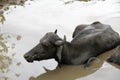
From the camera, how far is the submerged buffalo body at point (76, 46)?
939 cm

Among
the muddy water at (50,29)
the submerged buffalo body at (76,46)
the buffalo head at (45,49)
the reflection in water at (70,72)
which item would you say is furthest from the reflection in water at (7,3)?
the reflection in water at (70,72)

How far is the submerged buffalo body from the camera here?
9391 millimetres

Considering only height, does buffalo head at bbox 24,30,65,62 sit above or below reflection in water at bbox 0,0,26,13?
above

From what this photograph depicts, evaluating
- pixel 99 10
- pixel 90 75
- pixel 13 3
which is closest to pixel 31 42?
pixel 90 75

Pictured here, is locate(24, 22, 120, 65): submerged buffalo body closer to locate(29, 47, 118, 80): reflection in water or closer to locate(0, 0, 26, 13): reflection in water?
locate(29, 47, 118, 80): reflection in water

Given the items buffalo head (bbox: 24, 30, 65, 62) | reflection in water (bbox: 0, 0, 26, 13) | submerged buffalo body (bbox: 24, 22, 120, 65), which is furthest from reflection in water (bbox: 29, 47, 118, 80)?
reflection in water (bbox: 0, 0, 26, 13)

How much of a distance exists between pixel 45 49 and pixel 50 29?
3.36 m

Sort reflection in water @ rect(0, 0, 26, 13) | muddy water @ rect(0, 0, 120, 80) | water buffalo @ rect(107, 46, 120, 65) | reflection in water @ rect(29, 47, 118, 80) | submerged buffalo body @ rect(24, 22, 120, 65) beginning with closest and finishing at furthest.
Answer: reflection in water @ rect(29, 47, 118, 80)
muddy water @ rect(0, 0, 120, 80)
submerged buffalo body @ rect(24, 22, 120, 65)
water buffalo @ rect(107, 46, 120, 65)
reflection in water @ rect(0, 0, 26, 13)

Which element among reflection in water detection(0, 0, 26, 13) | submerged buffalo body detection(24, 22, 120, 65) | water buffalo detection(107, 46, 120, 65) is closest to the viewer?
submerged buffalo body detection(24, 22, 120, 65)

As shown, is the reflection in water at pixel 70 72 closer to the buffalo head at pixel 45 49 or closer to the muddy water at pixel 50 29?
the muddy water at pixel 50 29

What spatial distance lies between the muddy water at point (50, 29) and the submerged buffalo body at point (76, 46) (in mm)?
204

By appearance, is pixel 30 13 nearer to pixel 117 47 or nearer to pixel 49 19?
pixel 49 19

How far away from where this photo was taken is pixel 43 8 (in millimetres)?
15578

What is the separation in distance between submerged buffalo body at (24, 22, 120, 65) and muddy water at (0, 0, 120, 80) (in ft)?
0.67
